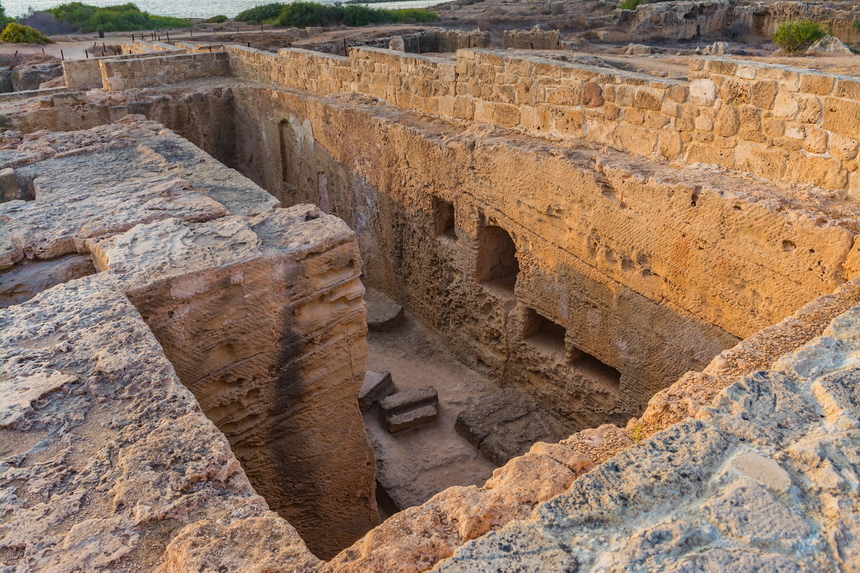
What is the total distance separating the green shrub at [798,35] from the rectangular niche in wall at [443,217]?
11.5 meters

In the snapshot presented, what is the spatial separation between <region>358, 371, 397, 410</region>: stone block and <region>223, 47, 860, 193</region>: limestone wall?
8.80 feet

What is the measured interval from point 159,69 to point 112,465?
9925mm

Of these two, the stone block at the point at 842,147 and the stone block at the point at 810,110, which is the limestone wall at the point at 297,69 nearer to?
the stone block at the point at 810,110

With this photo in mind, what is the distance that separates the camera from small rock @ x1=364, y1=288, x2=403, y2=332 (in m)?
7.49

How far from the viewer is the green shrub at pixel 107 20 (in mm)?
27969

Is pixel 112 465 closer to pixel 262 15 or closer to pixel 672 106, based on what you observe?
pixel 672 106

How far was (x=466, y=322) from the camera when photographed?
6.93 m

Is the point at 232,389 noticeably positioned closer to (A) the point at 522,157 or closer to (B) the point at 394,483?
(B) the point at 394,483

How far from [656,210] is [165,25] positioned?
29.9m

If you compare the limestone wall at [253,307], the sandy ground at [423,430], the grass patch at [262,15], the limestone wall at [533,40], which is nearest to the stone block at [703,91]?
the limestone wall at [253,307]

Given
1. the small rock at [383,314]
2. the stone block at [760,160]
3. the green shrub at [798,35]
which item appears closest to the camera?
the stone block at [760,160]

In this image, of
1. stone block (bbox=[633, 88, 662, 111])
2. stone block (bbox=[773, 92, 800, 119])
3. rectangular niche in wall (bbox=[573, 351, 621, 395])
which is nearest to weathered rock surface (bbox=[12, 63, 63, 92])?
rectangular niche in wall (bbox=[573, 351, 621, 395])

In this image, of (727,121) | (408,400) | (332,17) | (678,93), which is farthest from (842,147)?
(332,17)

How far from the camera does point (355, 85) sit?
8398mm
